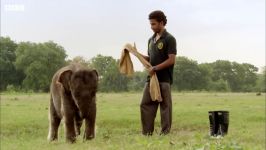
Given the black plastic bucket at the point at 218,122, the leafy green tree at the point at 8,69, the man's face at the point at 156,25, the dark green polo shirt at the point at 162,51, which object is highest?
the leafy green tree at the point at 8,69

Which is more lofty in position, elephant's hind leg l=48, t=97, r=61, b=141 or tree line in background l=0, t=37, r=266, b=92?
tree line in background l=0, t=37, r=266, b=92

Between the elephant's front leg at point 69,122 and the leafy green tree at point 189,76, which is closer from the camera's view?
the elephant's front leg at point 69,122

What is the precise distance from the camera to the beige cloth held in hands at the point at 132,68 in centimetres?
1012

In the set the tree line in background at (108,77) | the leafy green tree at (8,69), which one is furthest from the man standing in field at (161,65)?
the leafy green tree at (8,69)

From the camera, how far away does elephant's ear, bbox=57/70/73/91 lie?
928 cm

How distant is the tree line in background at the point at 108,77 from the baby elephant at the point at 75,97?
167 ft

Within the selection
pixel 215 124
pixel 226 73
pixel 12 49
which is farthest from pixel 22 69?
pixel 215 124

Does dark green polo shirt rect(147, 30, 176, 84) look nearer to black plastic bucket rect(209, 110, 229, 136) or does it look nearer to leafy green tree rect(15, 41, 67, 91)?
black plastic bucket rect(209, 110, 229, 136)

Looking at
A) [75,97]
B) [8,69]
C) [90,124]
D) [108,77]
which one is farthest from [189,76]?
[75,97]

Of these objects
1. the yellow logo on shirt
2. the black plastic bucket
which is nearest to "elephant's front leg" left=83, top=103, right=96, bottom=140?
the yellow logo on shirt

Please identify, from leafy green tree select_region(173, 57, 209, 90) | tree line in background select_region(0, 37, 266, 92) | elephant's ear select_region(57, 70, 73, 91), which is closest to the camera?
elephant's ear select_region(57, 70, 73, 91)

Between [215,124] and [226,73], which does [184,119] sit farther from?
[226,73]

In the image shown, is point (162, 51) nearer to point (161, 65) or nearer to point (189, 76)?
point (161, 65)

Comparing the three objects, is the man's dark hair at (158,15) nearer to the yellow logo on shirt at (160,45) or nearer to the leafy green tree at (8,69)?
the yellow logo on shirt at (160,45)
